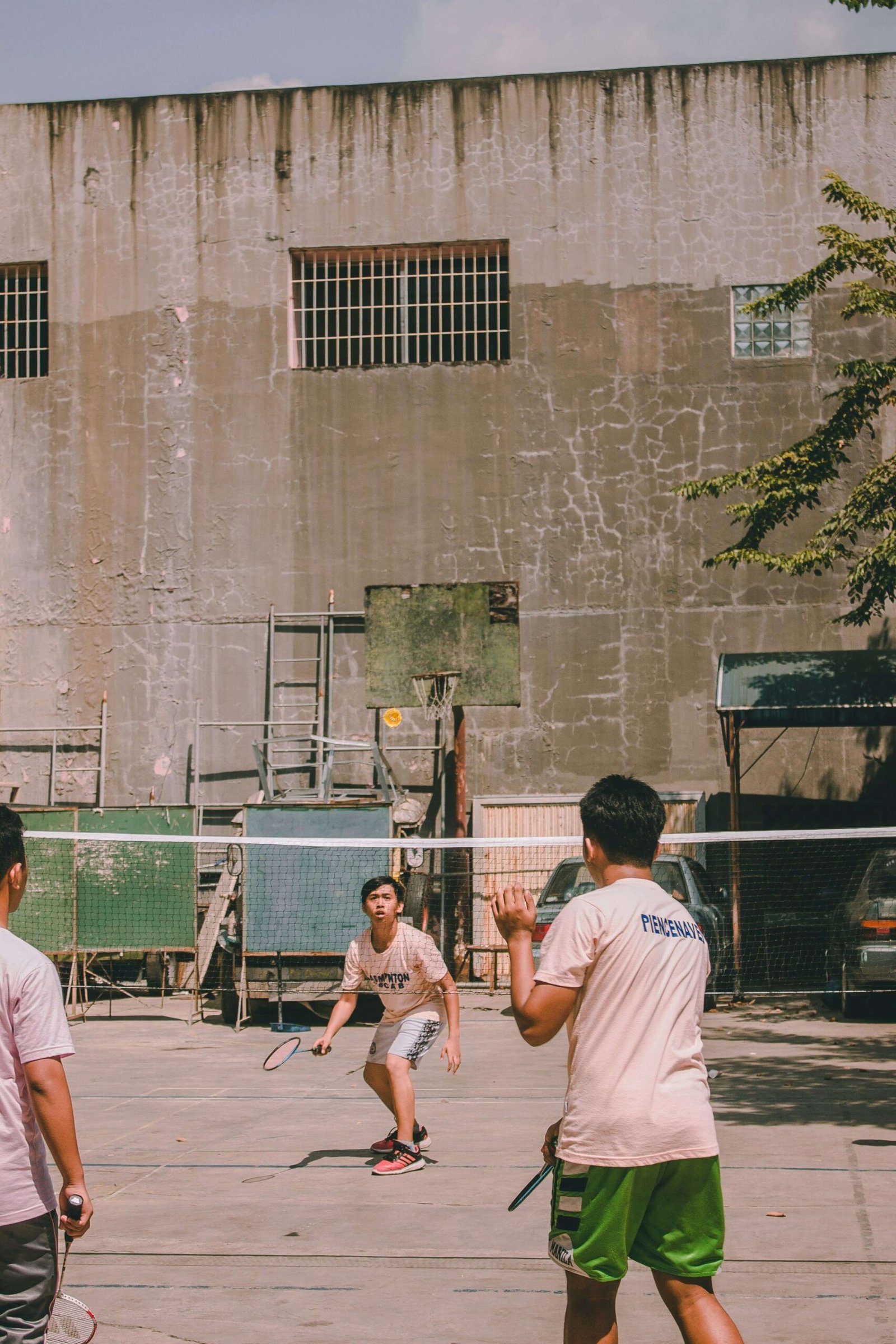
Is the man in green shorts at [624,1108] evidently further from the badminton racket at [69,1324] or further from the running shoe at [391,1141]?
the running shoe at [391,1141]

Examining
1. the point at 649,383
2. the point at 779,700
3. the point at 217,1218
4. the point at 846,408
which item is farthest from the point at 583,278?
the point at 217,1218

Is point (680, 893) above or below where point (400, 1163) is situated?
above

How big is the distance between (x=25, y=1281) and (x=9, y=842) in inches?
48.7

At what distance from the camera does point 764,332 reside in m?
21.4

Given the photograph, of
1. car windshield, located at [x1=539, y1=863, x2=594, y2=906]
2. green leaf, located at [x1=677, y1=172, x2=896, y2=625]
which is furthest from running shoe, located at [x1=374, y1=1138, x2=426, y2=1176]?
green leaf, located at [x1=677, y1=172, x2=896, y2=625]

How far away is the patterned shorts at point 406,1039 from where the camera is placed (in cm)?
916

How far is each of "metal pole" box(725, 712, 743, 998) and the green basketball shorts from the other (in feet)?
42.9

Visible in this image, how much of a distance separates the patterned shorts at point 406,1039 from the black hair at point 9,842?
4.99 m

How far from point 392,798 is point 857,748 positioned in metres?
6.48

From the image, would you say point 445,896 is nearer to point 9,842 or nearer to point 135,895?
point 135,895

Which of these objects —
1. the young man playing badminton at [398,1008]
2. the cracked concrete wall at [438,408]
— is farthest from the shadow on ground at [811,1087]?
the cracked concrete wall at [438,408]

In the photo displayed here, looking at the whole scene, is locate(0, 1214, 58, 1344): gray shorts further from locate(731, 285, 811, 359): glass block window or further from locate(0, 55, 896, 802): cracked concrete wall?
locate(731, 285, 811, 359): glass block window

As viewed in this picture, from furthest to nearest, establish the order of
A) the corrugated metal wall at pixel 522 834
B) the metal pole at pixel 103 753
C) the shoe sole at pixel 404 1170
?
the metal pole at pixel 103 753, the corrugated metal wall at pixel 522 834, the shoe sole at pixel 404 1170

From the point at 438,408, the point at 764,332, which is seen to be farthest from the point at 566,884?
the point at 764,332
